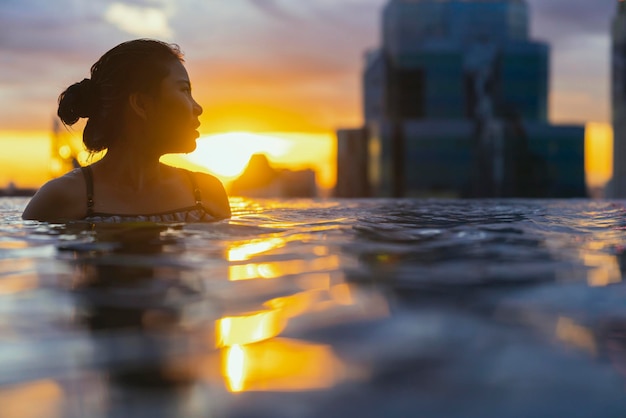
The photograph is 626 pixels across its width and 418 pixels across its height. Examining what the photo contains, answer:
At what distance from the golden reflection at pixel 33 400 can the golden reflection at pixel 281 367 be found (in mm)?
→ 306

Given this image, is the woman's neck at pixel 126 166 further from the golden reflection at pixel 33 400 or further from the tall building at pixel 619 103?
the tall building at pixel 619 103

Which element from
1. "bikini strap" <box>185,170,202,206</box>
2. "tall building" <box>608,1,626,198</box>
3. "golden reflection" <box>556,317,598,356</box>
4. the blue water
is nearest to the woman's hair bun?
"bikini strap" <box>185,170,202,206</box>

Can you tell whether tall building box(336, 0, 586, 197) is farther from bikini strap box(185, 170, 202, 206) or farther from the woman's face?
the woman's face

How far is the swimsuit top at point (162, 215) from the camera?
3834 mm

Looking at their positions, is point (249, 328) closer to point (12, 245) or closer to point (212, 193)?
point (12, 245)

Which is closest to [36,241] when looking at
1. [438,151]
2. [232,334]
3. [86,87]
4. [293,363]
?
[86,87]

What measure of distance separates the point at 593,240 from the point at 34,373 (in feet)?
10.1

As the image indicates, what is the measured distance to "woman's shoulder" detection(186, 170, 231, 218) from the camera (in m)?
4.39

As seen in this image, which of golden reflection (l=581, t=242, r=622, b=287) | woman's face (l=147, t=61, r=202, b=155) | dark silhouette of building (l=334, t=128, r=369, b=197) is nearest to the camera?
golden reflection (l=581, t=242, r=622, b=287)

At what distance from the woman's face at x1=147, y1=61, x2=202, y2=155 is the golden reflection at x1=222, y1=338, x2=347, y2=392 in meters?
2.89

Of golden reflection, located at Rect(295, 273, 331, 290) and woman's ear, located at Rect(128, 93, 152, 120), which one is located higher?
woman's ear, located at Rect(128, 93, 152, 120)

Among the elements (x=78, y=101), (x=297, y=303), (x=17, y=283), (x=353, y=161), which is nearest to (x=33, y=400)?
(x=297, y=303)

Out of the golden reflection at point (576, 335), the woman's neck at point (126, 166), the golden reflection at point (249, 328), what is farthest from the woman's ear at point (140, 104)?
the golden reflection at point (576, 335)

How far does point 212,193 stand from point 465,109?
5457cm
